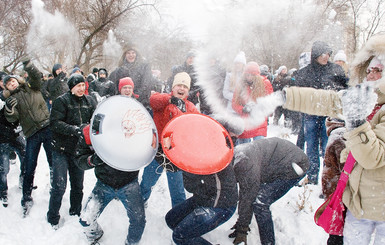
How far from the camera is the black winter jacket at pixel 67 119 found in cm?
283

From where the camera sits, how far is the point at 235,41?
3.97m

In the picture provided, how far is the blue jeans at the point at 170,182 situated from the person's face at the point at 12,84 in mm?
2198

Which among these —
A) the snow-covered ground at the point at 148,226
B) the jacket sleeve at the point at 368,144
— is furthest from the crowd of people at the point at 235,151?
the snow-covered ground at the point at 148,226

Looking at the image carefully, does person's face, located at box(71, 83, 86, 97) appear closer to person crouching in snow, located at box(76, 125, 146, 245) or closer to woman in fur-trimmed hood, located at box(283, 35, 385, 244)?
person crouching in snow, located at box(76, 125, 146, 245)

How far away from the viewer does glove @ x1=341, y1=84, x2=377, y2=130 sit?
1.47 m

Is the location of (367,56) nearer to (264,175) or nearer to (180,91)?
(264,175)

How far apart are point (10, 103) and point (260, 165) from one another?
10.5 feet

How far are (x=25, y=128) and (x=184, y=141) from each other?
2359 mm

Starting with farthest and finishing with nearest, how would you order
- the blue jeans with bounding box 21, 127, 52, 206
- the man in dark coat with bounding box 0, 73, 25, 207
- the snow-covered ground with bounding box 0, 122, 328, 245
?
the man in dark coat with bounding box 0, 73, 25, 207 → the blue jeans with bounding box 21, 127, 52, 206 → the snow-covered ground with bounding box 0, 122, 328, 245

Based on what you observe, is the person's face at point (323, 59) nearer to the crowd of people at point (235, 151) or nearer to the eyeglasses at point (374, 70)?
the crowd of people at point (235, 151)

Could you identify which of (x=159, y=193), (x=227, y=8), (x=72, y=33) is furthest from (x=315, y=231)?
(x=72, y=33)

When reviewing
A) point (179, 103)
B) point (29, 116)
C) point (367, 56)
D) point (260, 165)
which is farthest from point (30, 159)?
point (367, 56)

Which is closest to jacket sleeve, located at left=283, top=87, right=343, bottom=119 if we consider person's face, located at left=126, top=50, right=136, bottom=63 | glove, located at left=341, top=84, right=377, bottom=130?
glove, located at left=341, top=84, right=377, bottom=130

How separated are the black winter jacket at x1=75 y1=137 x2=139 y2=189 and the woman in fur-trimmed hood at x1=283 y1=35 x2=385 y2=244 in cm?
160
